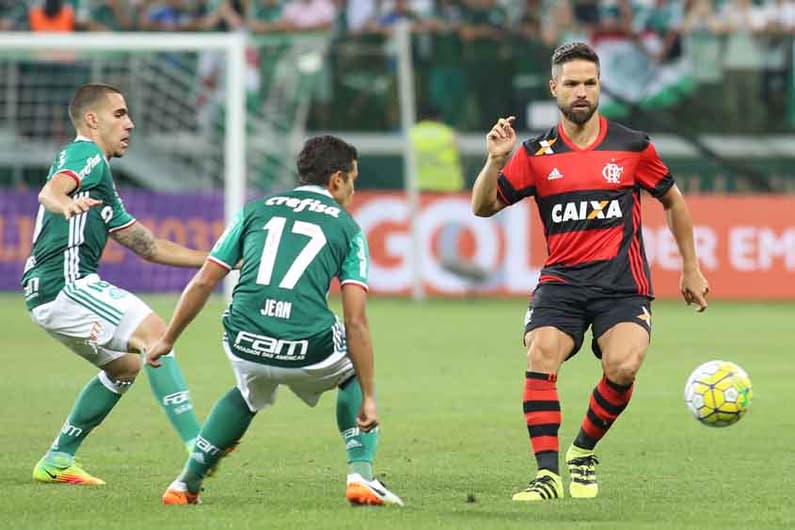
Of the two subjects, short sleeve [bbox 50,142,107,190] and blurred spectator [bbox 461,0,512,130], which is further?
blurred spectator [bbox 461,0,512,130]

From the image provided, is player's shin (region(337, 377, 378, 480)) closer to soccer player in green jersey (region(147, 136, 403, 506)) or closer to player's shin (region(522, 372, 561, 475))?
soccer player in green jersey (region(147, 136, 403, 506))

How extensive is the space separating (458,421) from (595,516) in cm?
404

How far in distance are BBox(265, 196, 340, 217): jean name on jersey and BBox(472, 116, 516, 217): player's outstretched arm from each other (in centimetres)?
89

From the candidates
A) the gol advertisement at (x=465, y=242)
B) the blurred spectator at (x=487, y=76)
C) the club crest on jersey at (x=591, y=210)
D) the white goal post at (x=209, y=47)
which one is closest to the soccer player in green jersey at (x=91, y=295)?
the club crest on jersey at (x=591, y=210)

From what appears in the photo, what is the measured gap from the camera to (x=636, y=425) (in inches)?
445

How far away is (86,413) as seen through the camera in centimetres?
883

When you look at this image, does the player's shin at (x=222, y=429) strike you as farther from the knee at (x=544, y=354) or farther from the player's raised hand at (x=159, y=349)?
the knee at (x=544, y=354)

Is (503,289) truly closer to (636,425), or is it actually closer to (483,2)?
(483,2)

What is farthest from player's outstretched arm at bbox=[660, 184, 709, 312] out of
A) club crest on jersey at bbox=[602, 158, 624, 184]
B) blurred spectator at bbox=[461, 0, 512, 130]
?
blurred spectator at bbox=[461, 0, 512, 130]

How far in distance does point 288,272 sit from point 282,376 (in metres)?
0.44

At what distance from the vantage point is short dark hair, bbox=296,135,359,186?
7525mm

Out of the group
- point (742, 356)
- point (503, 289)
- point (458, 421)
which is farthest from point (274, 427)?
point (503, 289)

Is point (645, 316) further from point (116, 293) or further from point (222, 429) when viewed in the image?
point (116, 293)

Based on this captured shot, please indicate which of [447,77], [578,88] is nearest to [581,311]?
[578,88]
